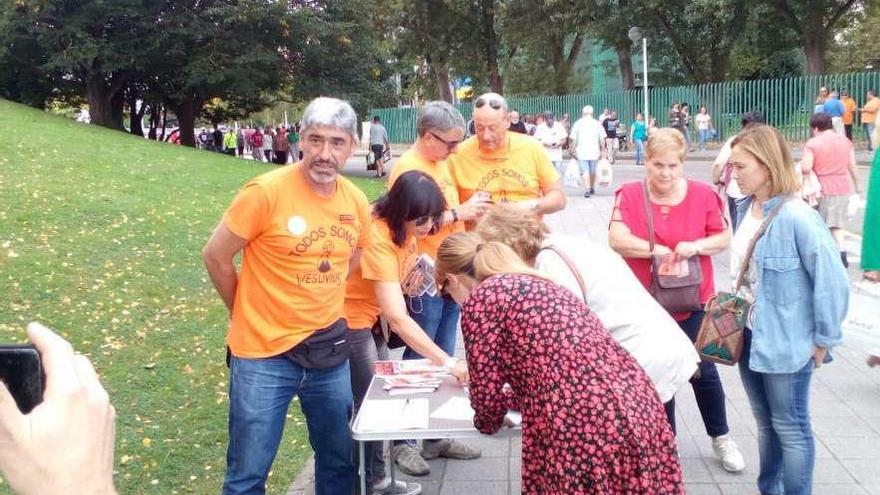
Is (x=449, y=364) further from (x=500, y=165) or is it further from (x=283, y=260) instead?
(x=500, y=165)

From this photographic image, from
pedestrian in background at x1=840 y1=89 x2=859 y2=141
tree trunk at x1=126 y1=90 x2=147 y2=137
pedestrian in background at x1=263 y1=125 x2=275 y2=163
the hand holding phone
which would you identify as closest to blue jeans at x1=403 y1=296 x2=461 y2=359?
the hand holding phone

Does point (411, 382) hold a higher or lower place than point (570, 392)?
lower

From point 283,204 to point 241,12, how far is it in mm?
23545

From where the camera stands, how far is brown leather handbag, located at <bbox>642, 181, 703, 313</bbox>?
4.34 m

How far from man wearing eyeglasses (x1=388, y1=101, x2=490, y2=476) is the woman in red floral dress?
1.83m

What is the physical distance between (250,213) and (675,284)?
218 cm

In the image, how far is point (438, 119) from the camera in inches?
180

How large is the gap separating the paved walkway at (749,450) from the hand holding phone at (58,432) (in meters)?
3.71

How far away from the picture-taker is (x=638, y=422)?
2.46 metres

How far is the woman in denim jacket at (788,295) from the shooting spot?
3.58 m

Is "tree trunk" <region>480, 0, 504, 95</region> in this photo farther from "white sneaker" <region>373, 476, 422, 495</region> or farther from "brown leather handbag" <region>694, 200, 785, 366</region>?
"brown leather handbag" <region>694, 200, 785, 366</region>

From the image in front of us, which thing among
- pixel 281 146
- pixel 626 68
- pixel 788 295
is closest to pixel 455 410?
pixel 788 295

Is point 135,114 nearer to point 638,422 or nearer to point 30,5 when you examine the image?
point 30,5

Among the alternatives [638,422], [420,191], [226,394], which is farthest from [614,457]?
[226,394]
